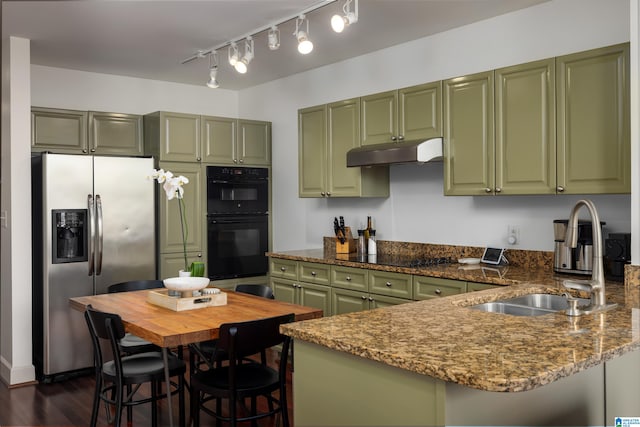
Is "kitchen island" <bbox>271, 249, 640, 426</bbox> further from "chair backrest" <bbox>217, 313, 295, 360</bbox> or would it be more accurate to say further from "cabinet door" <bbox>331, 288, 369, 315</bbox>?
"cabinet door" <bbox>331, 288, 369, 315</bbox>

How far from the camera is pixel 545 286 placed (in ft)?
9.34

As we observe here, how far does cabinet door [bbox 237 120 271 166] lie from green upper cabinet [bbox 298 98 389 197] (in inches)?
34.4

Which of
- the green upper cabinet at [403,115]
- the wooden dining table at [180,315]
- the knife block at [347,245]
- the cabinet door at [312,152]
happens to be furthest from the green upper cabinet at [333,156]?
the wooden dining table at [180,315]

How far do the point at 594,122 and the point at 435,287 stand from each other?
4.40ft

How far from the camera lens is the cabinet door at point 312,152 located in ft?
16.2

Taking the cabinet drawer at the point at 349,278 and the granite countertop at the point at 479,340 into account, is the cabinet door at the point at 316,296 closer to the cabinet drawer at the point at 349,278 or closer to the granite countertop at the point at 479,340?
the cabinet drawer at the point at 349,278

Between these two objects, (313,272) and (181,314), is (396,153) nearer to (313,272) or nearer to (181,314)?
(313,272)

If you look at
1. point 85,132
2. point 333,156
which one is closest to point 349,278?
point 333,156

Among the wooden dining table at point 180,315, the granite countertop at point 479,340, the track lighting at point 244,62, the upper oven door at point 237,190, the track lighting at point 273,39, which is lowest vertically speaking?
the wooden dining table at point 180,315

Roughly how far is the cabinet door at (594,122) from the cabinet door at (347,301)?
1571 mm

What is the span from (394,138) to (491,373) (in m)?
3.09

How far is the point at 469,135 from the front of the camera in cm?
381

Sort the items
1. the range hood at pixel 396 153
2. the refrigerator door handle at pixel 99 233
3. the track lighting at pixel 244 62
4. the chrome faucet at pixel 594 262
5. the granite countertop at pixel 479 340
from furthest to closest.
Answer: the refrigerator door handle at pixel 99 233
the range hood at pixel 396 153
the track lighting at pixel 244 62
the chrome faucet at pixel 594 262
the granite countertop at pixel 479 340

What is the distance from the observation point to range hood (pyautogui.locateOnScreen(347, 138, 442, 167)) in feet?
12.9
